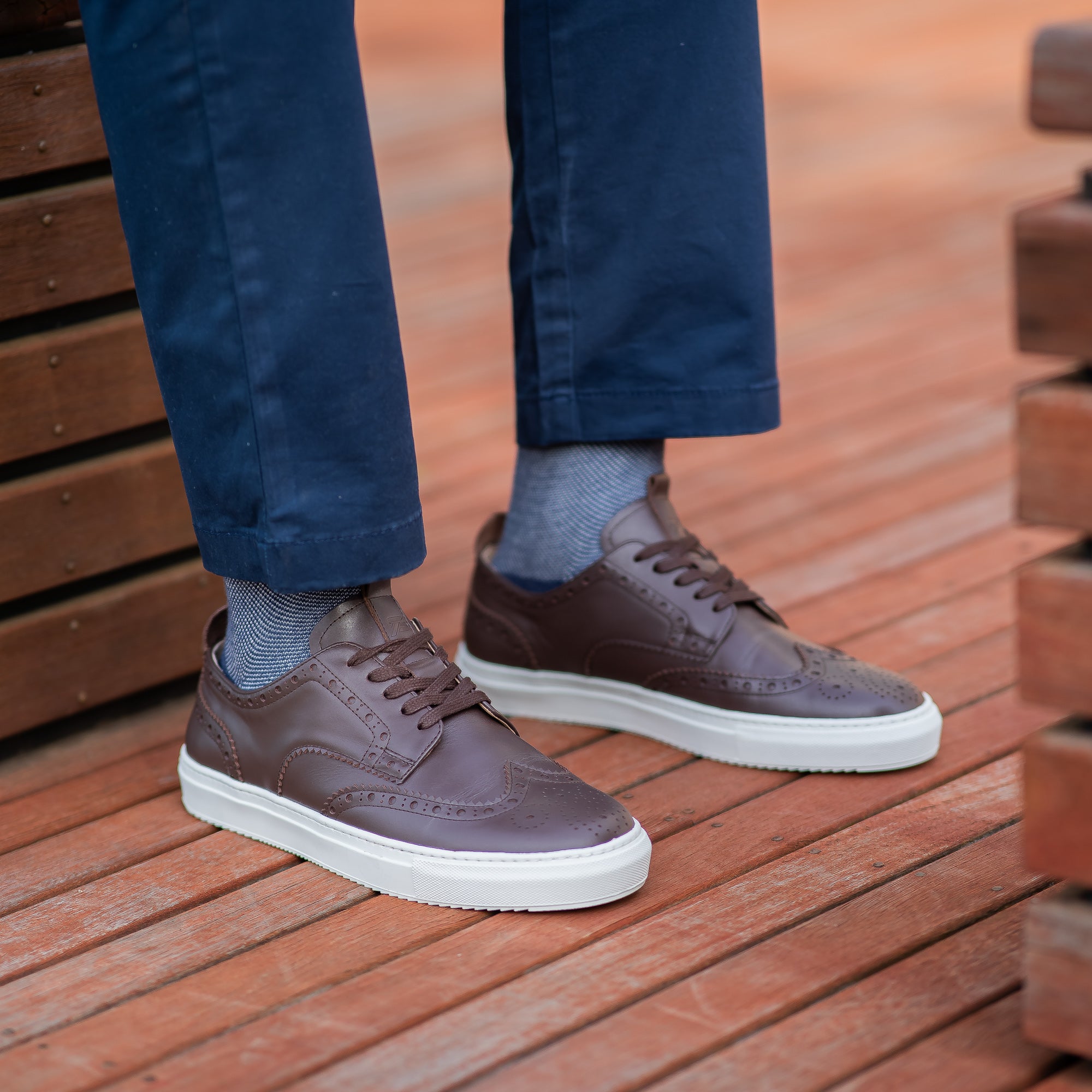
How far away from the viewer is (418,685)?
45.6 inches

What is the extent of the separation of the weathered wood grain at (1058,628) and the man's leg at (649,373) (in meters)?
0.42

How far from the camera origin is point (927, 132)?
4137 millimetres

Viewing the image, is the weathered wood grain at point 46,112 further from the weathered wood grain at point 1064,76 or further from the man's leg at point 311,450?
the weathered wood grain at point 1064,76

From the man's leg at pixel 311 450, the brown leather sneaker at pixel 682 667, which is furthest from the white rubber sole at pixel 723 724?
the man's leg at pixel 311 450

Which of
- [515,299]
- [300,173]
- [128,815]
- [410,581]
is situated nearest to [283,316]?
[300,173]

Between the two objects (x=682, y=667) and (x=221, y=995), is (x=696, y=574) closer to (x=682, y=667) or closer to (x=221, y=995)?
(x=682, y=667)

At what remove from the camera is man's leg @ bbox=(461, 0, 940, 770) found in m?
1.27

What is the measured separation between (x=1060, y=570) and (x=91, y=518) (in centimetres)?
92

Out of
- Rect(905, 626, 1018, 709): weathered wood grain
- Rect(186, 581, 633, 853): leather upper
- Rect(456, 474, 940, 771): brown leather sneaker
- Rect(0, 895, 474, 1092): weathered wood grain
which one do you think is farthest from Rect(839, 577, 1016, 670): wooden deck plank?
Rect(0, 895, 474, 1092): weathered wood grain

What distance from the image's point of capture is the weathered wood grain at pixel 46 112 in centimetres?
131

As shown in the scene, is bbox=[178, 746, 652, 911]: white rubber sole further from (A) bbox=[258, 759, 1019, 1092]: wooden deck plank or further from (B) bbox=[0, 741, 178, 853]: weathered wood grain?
(B) bbox=[0, 741, 178, 853]: weathered wood grain

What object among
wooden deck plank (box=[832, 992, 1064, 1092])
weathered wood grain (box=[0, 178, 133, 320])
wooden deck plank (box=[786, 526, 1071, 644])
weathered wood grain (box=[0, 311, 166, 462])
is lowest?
wooden deck plank (box=[786, 526, 1071, 644])

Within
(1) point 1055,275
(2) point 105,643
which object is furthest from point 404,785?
(1) point 1055,275

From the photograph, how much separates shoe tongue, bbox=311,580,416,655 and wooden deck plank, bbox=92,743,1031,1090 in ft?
0.76
